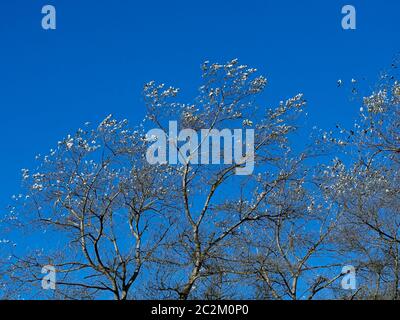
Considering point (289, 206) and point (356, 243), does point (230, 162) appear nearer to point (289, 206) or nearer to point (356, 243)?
point (289, 206)

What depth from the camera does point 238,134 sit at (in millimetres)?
18812

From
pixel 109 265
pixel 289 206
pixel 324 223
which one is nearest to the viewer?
pixel 109 265

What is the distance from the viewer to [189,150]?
18.5m

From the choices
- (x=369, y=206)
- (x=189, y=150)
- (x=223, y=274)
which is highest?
(x=189, y=150)

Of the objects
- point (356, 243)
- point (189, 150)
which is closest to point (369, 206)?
point (356, 243)

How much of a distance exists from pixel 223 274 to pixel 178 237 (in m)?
1.95

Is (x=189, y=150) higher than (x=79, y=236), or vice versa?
(x=189, y=150)

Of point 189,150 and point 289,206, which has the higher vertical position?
point 189,150

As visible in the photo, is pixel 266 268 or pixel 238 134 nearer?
pixel 238 134

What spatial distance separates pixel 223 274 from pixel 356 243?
458 centimetres

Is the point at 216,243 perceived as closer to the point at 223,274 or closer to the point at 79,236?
the point at 223,274

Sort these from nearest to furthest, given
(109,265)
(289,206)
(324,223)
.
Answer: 1. (109,265)
2. (289,206)
3. (324,223)

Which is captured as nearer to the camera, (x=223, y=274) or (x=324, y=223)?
(x=223, y=274)

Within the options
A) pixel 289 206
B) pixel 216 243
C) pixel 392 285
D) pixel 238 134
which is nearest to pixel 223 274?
pixel 216 243
